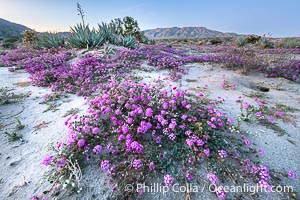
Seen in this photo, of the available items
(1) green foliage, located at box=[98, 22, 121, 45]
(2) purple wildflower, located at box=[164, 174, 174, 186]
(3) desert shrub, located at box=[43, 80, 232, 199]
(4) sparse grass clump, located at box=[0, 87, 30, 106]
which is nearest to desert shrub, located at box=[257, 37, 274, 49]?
(1) green foliage, located at box=[98, 22, 121, 45]

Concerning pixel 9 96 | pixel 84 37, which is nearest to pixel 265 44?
pixel 84 37

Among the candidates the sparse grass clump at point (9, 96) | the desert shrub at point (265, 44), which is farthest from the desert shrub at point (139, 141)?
the desert shrub at point (265, 44)

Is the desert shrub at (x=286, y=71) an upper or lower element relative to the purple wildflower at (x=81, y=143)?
upper

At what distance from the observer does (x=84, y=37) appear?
10453 millimetres

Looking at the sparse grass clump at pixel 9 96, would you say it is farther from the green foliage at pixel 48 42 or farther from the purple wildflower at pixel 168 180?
the green foliage at pixel 48 42

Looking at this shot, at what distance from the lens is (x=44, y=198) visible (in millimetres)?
2002

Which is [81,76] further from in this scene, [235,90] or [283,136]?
[283,136]

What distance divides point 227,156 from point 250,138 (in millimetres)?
851

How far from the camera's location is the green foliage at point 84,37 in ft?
34.2

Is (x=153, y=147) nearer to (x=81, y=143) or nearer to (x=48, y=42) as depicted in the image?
(x=81, y=143)

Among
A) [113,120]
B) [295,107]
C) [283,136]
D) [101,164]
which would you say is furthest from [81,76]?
[295,107]

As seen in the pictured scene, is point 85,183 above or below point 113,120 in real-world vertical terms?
below

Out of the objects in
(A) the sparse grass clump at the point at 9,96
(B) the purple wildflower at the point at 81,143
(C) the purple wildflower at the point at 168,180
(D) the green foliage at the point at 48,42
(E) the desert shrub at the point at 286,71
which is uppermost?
(D) the green foliage at the point at 48,42

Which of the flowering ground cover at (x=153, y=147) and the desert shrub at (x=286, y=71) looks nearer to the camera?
the flowering ground cover at (x=153, y=147)
